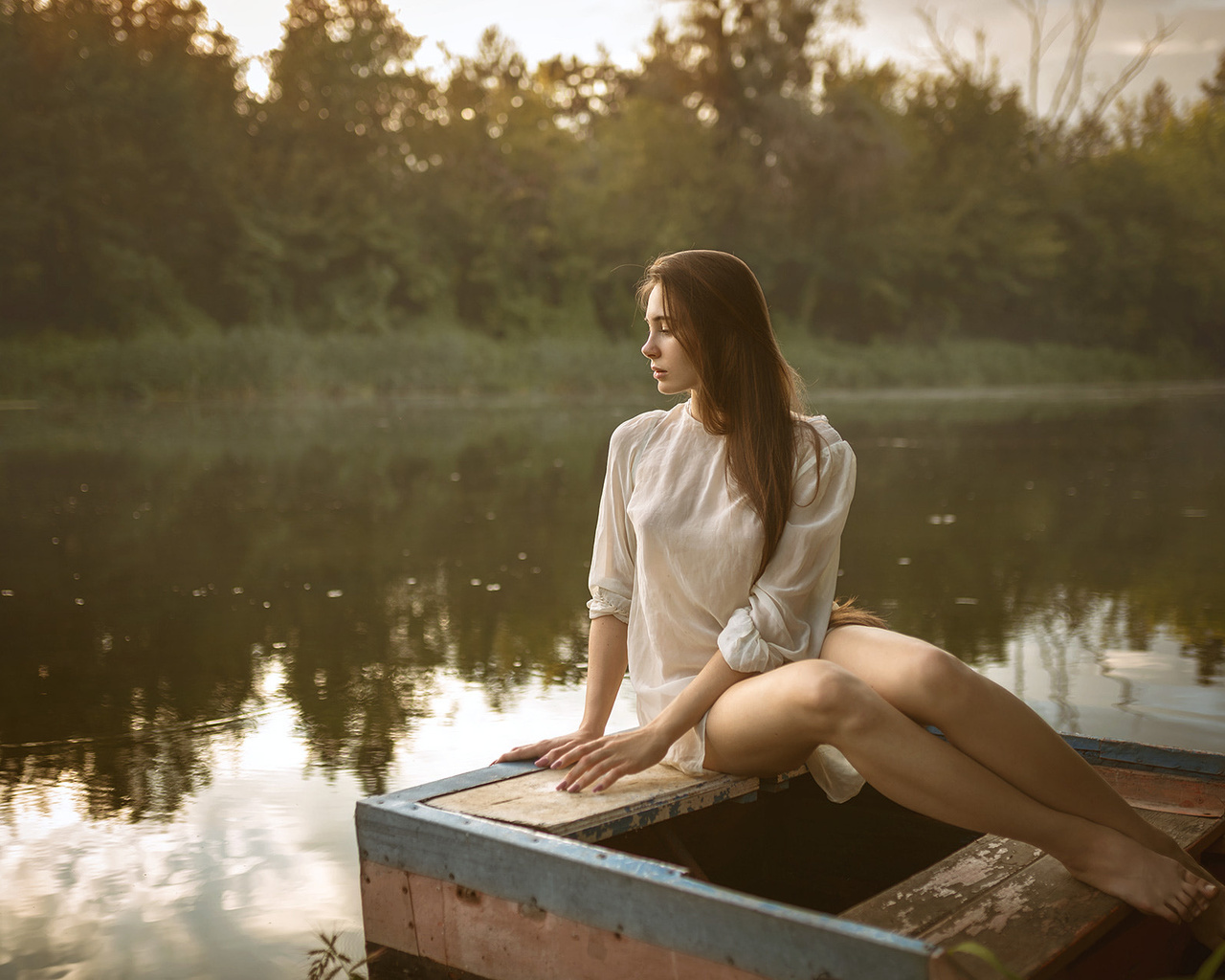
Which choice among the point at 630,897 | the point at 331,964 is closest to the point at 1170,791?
the point at 630,897

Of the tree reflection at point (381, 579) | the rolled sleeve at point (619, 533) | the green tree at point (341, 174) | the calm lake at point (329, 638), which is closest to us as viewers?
the rolled sleeve at point (619, 533)

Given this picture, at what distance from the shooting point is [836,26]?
136 feet

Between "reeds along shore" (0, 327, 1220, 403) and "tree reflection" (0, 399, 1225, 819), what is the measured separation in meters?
12.4

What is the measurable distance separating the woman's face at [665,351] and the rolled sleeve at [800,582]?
0.29m

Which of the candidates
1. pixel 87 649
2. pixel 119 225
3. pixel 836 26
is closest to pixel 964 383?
pixel 836 26

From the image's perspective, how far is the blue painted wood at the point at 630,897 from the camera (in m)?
1.61

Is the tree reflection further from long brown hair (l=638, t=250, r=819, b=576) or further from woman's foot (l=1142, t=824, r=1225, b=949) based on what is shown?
woman's foot (l=1142, t=824, r=1225, b=949)

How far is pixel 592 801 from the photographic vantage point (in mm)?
2213

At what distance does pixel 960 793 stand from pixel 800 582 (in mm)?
487

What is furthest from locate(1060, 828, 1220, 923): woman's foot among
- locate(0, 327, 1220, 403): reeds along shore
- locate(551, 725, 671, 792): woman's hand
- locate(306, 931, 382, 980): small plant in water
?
locate(0, 327, 1220, 403): reeds along shore

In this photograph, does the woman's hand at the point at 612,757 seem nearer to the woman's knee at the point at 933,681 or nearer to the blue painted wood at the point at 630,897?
the blue painted wood at the point at 630,897

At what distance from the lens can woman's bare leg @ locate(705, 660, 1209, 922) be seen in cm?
204

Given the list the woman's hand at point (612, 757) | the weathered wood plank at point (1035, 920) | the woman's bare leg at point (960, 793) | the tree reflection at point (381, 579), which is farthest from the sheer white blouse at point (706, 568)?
the tree reflection at point (381, 579)

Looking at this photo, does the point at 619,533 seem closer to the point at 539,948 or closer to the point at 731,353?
the point at 731,353
